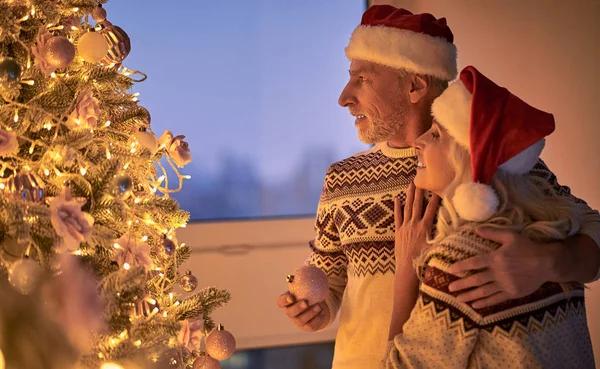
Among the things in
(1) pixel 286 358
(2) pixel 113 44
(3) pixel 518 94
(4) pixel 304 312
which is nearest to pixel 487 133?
(4) pixel 304 312

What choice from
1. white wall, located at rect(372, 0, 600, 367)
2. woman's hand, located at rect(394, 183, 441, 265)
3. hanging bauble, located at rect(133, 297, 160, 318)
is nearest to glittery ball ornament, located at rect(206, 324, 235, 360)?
hanging bauble, located at rect(133, 297, 160, 318)

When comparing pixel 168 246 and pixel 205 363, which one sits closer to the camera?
pixel 168 246

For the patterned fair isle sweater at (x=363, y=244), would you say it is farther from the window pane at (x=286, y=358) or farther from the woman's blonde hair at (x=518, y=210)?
the window pane at (x=286, y=358)

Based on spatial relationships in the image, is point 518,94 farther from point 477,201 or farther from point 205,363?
point 205,363

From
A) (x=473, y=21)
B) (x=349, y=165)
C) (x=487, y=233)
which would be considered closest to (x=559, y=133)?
(x=473, y=21)

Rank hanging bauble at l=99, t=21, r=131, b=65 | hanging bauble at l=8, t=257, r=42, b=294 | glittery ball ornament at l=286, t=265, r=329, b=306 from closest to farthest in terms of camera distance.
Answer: hanging bauble at l=8, t=257, r=42, b=294 → hanging bauble at l=99, t=21, r=131, b=65 → glittery ball ornament at l=286, t=265, r=329, b=306

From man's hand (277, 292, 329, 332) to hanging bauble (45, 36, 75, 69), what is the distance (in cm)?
75

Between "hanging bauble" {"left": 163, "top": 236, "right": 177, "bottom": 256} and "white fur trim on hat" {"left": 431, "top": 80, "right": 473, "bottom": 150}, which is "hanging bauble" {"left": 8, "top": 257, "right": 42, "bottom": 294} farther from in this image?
"white fur trim on hat" {"left": 431, "top": 80, "right": 473, "bottom": 150}

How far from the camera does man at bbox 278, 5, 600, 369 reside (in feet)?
5.49

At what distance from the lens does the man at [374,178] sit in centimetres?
167

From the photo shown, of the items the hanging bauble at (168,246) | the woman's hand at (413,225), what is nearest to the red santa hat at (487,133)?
the woman's hand at (413,225)

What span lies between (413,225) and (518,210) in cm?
29

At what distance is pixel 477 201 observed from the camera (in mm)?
1226

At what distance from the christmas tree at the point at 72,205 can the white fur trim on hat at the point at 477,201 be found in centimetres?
61
